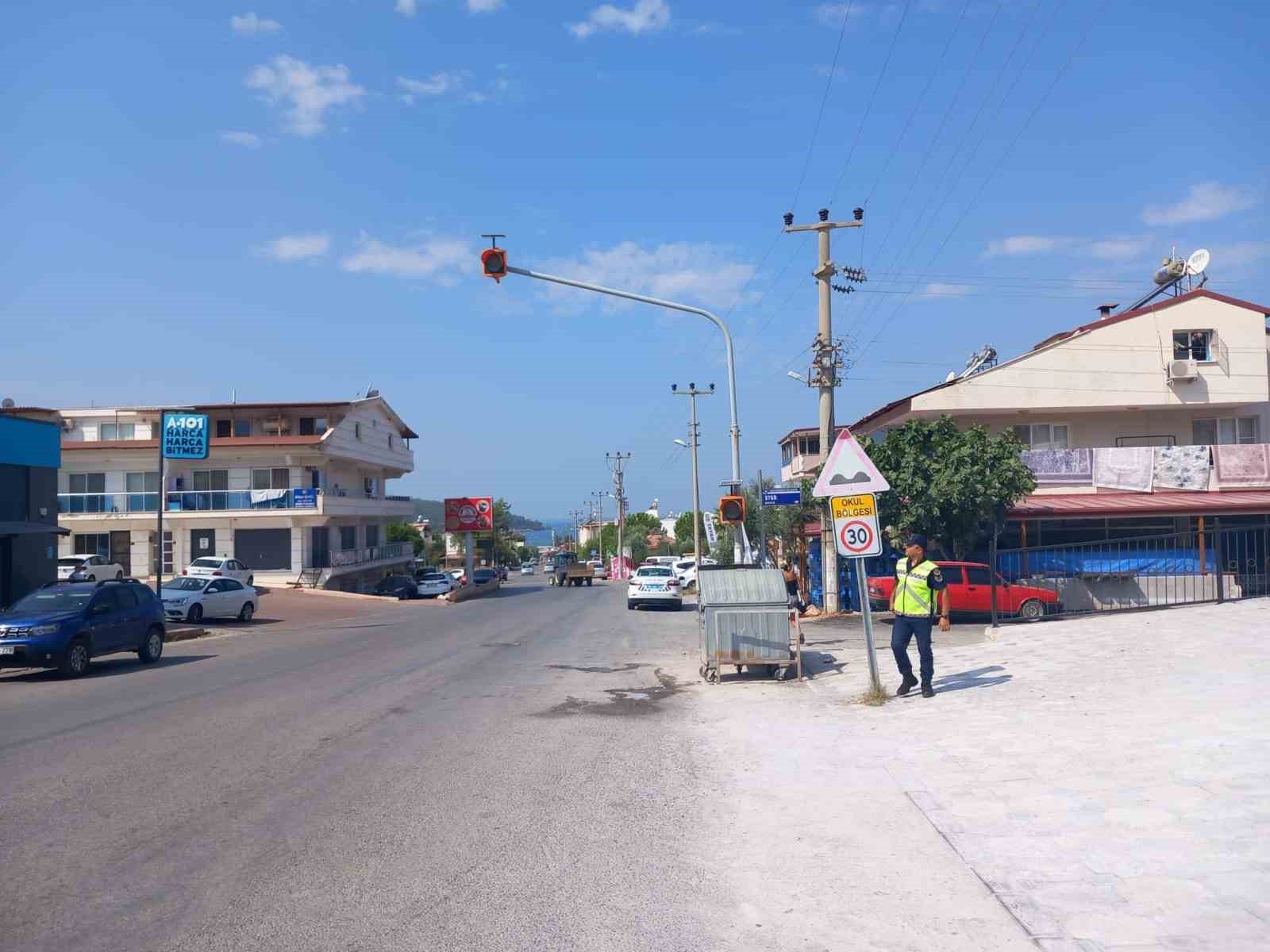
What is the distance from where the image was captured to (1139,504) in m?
28.9

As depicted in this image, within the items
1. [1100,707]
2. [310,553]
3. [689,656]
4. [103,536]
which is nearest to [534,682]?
[689,656]

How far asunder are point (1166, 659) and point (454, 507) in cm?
4852

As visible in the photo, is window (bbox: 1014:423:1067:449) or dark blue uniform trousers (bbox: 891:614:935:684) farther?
window (bbox: 1014:423:1067:449)

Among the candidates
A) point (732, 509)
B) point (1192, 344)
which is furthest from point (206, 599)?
point (1192, 344)

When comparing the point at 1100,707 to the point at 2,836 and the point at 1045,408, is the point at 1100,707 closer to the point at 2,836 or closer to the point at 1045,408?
the point at 2,836

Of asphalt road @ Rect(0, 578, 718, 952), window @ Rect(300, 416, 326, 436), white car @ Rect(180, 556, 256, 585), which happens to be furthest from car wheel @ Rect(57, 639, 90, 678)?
window @ Rect(300, 416, 326, 436)

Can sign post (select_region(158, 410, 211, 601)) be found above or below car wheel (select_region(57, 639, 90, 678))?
above

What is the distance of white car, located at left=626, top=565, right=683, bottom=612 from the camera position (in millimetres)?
A: 34125

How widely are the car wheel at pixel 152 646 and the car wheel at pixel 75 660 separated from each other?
1.57 metres

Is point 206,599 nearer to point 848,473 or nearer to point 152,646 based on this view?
point 152,646

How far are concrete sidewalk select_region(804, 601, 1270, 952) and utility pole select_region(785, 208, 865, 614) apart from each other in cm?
1151

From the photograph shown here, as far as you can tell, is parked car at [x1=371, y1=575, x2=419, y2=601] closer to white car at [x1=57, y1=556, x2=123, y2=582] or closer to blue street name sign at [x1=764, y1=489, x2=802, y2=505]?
white car at [x1=57, y1=556, x2=123, y2=582]

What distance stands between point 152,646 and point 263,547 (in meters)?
31.7

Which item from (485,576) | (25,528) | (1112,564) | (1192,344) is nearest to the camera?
(1112,564)
